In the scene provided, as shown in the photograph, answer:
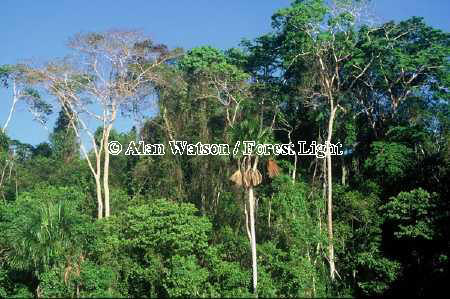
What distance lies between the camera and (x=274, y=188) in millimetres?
23703

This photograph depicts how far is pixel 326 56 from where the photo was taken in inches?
942

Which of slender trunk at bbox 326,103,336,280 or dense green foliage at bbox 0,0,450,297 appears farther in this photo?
slender trunk at bbox 326,103,336,280

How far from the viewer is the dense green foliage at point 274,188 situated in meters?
19.0

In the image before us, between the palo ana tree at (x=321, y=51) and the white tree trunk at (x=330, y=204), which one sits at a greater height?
the palo ana tree at (x=321, y=51)

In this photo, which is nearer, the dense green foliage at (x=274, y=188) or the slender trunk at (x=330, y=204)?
the dense green foliage at (x=274, y=188)

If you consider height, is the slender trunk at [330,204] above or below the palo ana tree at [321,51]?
below

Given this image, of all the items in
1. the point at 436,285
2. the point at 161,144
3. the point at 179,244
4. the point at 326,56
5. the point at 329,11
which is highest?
the point at 329,11

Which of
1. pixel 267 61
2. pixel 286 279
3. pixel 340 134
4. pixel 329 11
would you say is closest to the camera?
pixel 286 279

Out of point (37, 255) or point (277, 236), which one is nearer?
point (37, 255)

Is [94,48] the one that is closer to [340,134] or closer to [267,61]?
[267,61]

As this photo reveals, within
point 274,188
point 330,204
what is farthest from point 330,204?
point 274,188

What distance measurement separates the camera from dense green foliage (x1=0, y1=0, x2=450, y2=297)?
19.0 m

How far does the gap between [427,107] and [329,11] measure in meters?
6.23

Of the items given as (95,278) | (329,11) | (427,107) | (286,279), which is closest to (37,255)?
(95,278)
